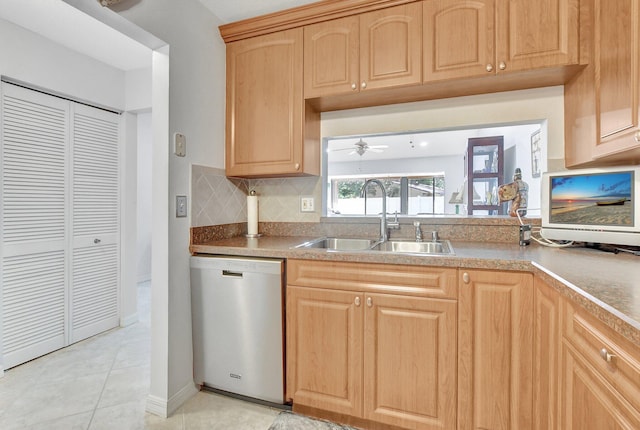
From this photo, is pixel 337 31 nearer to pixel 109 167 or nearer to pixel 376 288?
pixel 376 288

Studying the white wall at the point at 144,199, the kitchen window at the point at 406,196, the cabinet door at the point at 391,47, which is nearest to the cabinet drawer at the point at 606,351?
the cabinet door at the point at 391,47

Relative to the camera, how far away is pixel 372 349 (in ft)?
4.91

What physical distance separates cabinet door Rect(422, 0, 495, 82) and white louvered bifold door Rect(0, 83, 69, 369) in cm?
272

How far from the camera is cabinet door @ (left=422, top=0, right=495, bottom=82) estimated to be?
157 centimetres

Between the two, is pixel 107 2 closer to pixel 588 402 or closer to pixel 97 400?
pixel 97 400

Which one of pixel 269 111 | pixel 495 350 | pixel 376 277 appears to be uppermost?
pixel 269 111

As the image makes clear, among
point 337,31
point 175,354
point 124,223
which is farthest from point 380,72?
point 124,223

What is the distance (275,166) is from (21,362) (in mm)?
2276

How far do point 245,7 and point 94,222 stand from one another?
2135 millimetres

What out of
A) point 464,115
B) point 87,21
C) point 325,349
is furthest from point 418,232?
point 87,21

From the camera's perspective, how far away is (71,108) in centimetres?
250

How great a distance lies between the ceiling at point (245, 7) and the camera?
189 cm

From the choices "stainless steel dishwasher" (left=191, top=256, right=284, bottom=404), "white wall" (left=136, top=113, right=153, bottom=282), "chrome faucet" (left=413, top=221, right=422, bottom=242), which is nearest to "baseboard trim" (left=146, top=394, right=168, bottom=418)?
"stainless steel dishwasher" (left=191, top=256, right=284, bottom=404)

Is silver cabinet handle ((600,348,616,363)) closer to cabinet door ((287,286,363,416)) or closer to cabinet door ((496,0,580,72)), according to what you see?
cabinet door ((287,286,363,416))
